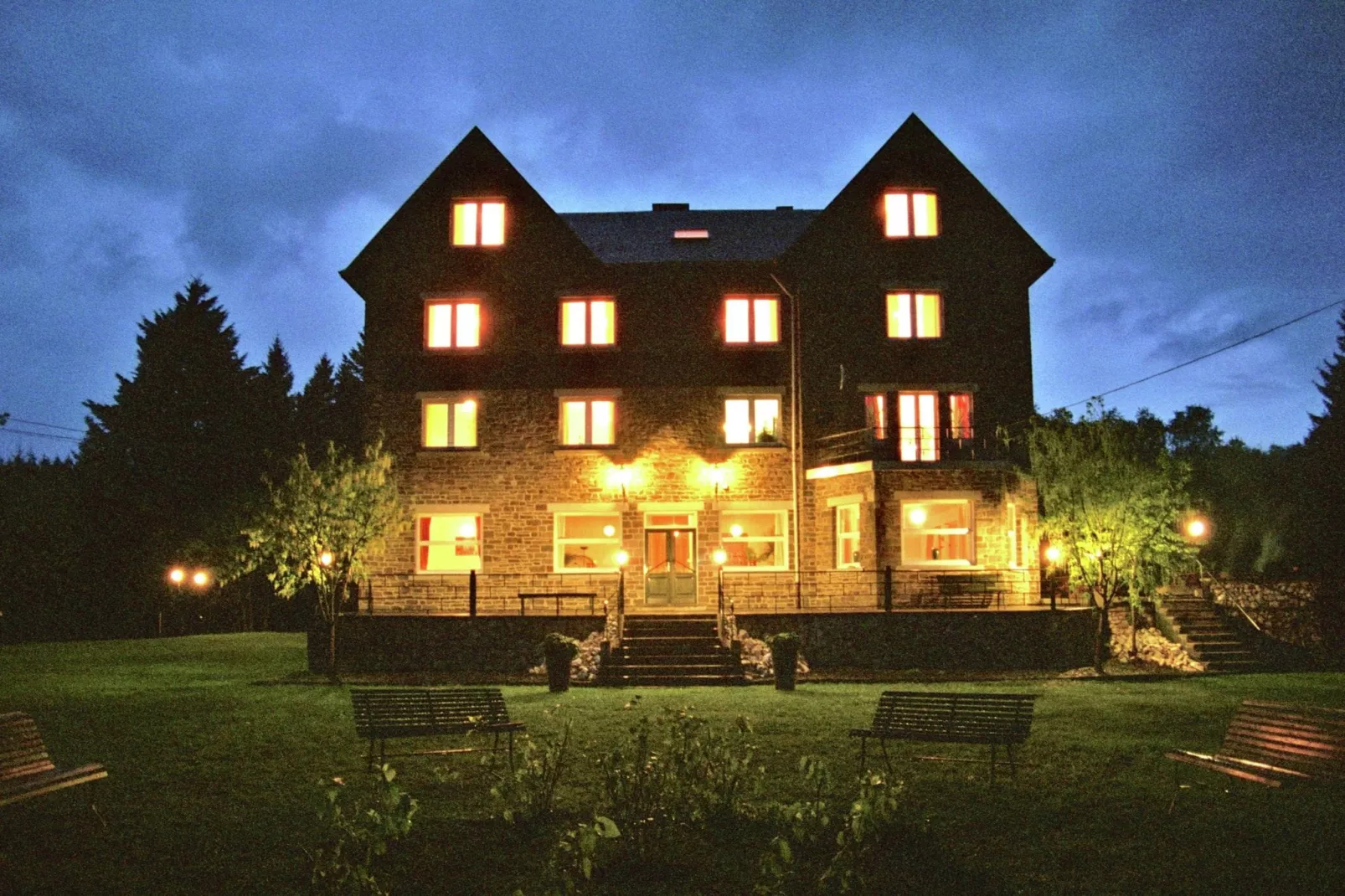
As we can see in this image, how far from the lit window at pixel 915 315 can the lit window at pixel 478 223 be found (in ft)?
33.5

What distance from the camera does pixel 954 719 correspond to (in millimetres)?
9945

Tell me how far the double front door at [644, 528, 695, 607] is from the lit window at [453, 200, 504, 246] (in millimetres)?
8564

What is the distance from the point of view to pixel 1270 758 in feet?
28.0

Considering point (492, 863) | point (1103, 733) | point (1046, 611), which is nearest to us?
point (492, 863)

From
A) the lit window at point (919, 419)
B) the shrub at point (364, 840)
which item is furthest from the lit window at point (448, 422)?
the shrub at point (364, 840)

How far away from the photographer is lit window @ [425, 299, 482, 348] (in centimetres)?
2667

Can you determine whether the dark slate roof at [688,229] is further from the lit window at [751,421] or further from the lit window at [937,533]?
the lit window at [937,533]

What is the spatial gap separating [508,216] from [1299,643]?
20859 millimetres

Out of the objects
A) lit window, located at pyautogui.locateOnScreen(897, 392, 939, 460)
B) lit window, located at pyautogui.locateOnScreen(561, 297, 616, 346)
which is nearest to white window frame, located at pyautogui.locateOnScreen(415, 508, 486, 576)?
lit window, located at pyautogui.locateOnScreen(561, 297, 616, 346)

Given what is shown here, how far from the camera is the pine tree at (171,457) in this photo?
35.9m

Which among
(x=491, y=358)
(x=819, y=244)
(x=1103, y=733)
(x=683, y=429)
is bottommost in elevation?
(x=1103, y=733)

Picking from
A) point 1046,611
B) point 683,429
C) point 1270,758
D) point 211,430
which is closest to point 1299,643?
point 1046,611

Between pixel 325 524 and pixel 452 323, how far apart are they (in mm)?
8702

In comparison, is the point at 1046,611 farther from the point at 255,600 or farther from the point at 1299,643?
the point at 255,600
